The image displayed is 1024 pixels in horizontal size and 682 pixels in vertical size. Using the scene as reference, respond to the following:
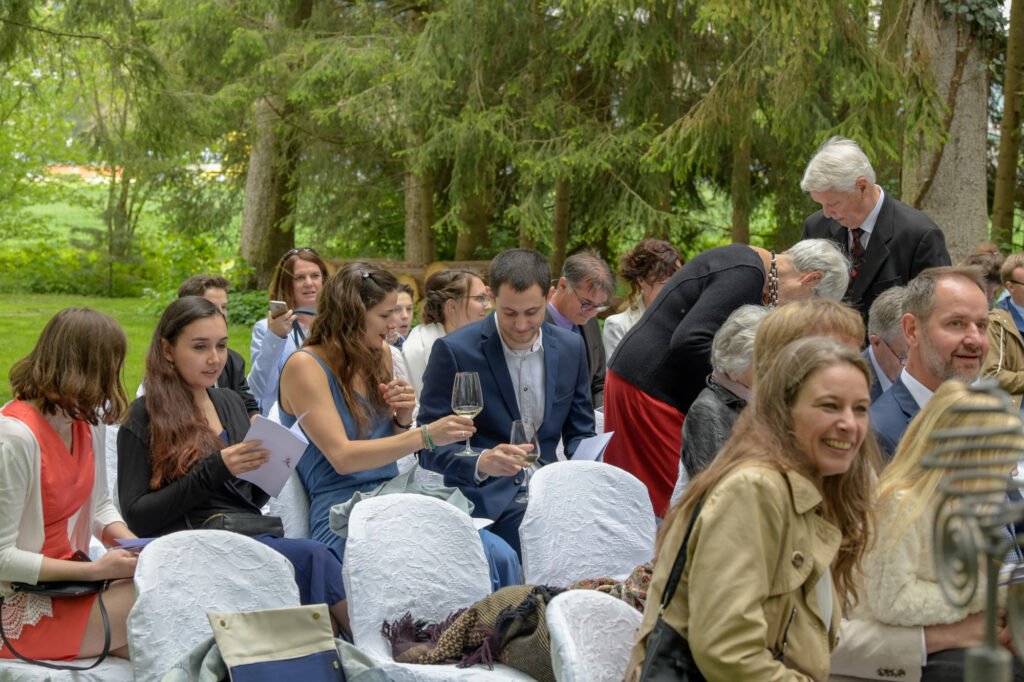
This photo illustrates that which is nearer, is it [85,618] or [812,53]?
[85,618]

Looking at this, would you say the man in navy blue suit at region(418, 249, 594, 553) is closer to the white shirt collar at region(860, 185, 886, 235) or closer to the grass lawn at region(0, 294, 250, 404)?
the white shirt collar at region(860, 185, 886, 235)

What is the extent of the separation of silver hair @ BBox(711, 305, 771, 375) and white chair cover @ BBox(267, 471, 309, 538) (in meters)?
1.79

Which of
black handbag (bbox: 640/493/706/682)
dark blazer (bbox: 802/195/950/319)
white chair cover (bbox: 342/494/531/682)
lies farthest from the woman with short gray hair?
dark blazer (bbox: 802/195/950/319)

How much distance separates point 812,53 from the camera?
9.60m

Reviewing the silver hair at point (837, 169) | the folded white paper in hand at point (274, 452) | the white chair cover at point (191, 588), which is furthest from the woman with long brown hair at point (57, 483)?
the silver hair at point (837, 169)

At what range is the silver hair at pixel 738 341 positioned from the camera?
4.02 metres

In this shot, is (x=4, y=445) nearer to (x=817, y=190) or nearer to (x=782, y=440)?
(x=782, y=440)

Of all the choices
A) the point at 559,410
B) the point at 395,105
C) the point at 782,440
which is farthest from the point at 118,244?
the point at 782,440

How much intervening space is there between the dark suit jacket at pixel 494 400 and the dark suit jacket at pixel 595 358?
1.57 meters

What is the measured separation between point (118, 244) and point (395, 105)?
37.1 feet

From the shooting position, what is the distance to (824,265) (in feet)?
16.2

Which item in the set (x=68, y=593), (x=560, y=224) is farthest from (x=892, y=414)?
(x=560, y=224)

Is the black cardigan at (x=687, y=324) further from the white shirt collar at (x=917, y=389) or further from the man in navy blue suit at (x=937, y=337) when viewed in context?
the white shirt collar at (x=917, y=389)

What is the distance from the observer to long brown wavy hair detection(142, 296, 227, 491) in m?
4.26
